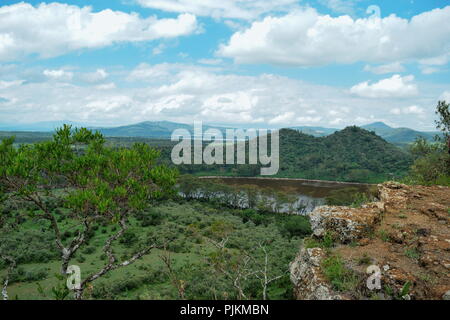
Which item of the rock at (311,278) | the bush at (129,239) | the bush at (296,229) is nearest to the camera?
the rock at (311,278)

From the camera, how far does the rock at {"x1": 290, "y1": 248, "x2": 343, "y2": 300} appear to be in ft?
20.4

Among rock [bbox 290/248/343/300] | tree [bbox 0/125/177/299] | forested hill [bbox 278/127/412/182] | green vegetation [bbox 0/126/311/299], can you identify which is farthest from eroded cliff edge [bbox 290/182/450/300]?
forested hill [bbox 278/127/412/182]

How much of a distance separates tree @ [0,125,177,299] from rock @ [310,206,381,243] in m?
4.85

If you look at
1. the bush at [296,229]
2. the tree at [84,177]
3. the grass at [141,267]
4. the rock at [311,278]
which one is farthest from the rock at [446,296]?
the bush at [296,229]

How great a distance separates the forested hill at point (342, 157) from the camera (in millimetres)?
94812

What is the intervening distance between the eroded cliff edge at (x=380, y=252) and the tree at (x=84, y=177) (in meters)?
4.59

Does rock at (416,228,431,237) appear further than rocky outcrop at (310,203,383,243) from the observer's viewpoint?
No

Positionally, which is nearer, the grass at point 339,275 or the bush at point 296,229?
the grass at point 339,275

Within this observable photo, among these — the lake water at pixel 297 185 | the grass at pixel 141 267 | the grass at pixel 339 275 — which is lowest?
the lake water at pixel 297 185

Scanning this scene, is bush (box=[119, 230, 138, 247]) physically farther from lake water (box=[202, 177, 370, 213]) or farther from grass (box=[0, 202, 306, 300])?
lake water (box=[202, 177, 370, 213])

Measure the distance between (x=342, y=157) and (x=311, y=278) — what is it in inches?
4581

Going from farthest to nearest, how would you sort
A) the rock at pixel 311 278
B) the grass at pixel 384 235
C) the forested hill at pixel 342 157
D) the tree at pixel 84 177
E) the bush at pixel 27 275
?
the forested hill at pixel 342 157 < the bush at pixel 27 275 < the grass at pixel 384 235 < the tree at pixel 84 177 < the rock at pixel 311 278

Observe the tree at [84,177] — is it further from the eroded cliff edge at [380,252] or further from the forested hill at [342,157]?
the forested hill at [342,157]
